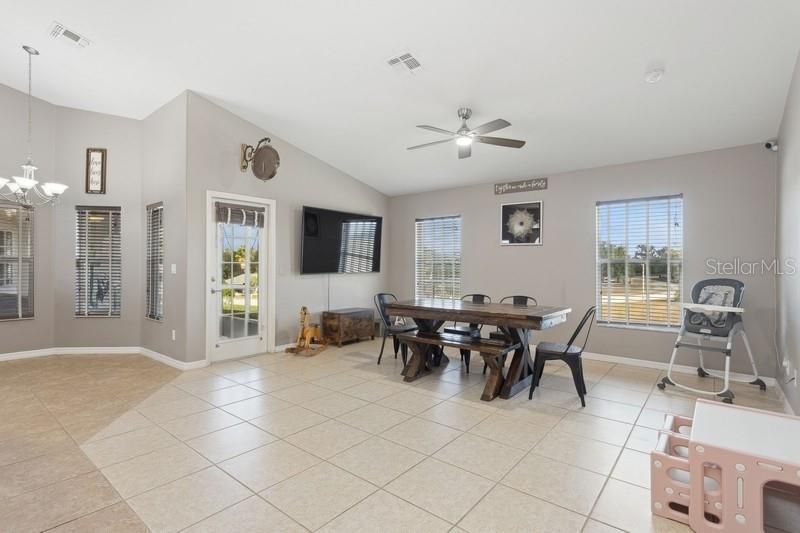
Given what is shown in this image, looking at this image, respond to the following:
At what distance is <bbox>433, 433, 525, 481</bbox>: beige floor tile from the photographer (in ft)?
8.25

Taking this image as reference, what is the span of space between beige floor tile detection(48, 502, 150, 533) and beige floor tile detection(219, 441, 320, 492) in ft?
1.73

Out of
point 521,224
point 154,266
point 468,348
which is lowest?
point 468,348

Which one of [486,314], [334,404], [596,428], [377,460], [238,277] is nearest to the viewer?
[377,460]

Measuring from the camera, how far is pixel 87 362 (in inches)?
204

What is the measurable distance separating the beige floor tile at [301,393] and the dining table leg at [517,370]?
1747 millimetres

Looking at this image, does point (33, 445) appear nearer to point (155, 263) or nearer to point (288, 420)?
point (288, 420)

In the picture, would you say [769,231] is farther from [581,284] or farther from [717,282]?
[581,284]

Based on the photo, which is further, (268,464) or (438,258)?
(438,258)

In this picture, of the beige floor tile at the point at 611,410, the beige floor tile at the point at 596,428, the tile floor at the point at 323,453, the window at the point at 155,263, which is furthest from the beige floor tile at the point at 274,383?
the beige floor tile at the point at 611,410

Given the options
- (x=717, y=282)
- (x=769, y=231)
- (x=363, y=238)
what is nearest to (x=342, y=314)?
(x=363, y=238)

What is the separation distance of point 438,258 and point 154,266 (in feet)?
14.1

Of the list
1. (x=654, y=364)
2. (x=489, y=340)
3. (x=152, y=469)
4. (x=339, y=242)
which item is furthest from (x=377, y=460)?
(x=339, y=242)

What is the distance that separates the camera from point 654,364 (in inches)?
198

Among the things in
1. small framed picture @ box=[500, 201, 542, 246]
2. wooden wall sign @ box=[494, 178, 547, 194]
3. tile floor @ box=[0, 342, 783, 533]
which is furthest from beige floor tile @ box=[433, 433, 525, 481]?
wooden wall sign @ box=[494, 178, 547, 194]
